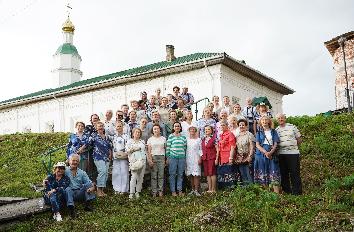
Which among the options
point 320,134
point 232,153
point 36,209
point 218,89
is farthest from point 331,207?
point 218,89

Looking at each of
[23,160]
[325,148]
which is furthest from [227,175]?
[23,160]

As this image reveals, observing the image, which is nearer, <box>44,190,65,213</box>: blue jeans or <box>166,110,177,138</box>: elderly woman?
<box>44,190,65,213</box>: blue jeans

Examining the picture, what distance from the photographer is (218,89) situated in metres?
24.1

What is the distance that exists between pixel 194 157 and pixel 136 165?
1308 millimetres

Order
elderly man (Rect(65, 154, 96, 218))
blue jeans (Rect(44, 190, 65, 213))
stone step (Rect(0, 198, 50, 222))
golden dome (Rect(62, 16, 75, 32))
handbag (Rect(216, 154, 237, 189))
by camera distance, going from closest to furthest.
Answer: stone step (Rect(0, 198, 50, 222)) → blue jeans (Rect(44, 190, 65, 213)) → elderly man (Rect(65, 154, 96, 218)) → handbag (Rect(216, 154, 237, 189)) → golden dome (Rect(62, 16, 75, 32))

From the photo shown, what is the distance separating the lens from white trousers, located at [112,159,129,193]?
34.2 feet

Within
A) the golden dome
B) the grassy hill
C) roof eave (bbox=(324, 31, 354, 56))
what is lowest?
the grassy hill

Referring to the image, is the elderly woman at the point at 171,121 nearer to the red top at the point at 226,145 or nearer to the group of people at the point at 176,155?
the group of people at the point at 176,155

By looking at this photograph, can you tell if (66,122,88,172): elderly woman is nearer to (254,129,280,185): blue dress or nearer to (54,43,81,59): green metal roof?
(254,129,280,185): blue dress

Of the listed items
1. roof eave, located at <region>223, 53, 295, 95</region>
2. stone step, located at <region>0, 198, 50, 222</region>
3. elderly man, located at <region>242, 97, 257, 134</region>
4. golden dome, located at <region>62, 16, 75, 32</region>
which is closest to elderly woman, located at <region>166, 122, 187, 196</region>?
elderly man, located at <region>242, 97, 257, 134</region>

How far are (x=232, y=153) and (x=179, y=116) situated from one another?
2532mm

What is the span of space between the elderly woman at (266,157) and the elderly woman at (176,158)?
1.74m

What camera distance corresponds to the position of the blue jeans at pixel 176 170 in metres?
10.0

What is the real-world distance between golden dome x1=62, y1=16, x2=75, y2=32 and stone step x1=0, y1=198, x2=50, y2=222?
31360mm
